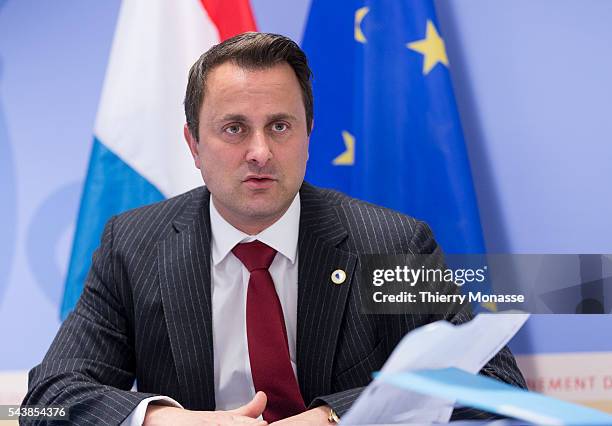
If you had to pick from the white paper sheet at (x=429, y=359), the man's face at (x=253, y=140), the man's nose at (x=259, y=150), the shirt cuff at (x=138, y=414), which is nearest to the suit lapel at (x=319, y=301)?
the man's face at (x=253, y=140)

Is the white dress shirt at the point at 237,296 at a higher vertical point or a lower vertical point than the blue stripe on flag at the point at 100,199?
lower

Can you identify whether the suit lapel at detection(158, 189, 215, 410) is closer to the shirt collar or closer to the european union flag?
the shirt collar

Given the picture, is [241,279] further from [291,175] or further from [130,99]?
[130,99]

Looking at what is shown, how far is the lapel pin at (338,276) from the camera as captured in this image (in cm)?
191

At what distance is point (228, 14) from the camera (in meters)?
2.78

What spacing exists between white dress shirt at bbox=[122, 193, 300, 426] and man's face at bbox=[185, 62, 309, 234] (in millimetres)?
59

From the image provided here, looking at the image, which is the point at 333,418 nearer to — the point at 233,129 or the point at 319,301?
the point at 319,301

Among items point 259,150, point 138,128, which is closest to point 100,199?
point 138,128

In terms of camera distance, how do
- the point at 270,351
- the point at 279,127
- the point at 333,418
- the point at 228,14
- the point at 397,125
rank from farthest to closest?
the point at 228,14, the point at 397,125, the point at 279,127, the point at 270,351, the point at 333,418

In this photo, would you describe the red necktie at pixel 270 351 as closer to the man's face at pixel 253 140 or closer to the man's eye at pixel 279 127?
the man's face at pixel 253 140

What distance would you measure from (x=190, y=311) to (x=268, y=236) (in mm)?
258

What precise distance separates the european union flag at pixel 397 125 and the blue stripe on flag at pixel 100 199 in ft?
1.89

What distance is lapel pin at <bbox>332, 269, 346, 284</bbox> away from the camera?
6.28 feet

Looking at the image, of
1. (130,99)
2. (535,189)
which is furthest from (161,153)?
(535,189)
